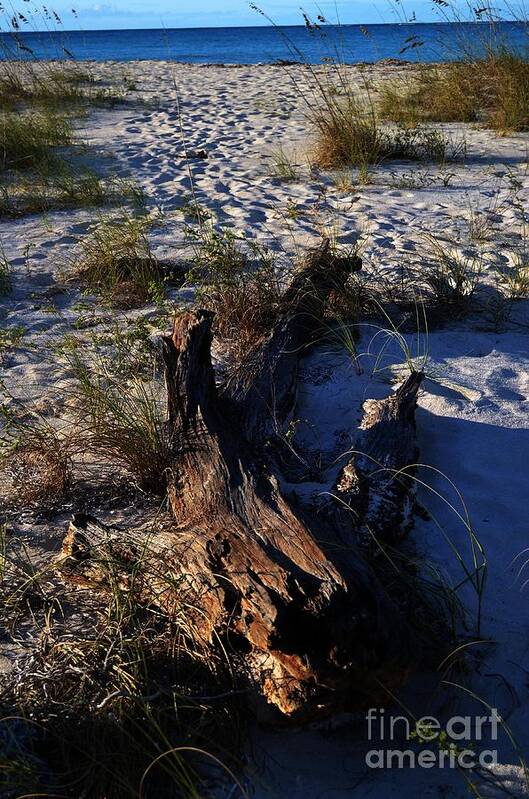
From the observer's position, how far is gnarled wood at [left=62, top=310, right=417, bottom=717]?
170 centimetres

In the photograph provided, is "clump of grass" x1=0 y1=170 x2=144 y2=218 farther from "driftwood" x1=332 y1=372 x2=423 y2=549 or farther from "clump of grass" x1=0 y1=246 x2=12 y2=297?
"driftwood" x1=332 y1=372 x2=423 y2=549

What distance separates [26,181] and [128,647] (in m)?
5.24

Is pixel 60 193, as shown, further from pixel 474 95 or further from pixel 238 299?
pixel 474 95

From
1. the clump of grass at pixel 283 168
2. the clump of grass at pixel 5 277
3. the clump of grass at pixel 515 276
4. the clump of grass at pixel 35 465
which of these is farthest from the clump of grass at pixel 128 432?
the clump of grass at pixel 283 168

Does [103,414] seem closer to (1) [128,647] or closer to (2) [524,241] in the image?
(1) [128,647]

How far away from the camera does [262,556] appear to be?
1841 millimetres

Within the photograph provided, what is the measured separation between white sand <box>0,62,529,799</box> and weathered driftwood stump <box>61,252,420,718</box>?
18cm

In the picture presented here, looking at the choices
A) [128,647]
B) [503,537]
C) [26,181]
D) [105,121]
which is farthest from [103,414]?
[105,121]

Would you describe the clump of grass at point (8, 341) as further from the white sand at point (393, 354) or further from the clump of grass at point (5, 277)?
the clump of grass at point (5, 277)

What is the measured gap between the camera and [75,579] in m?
2.16

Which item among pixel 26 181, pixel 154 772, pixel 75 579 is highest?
pixel 26 181

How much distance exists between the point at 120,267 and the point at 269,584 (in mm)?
3059

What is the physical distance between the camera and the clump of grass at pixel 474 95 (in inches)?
283

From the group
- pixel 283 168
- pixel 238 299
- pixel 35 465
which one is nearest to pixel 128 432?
pixel 35 465
